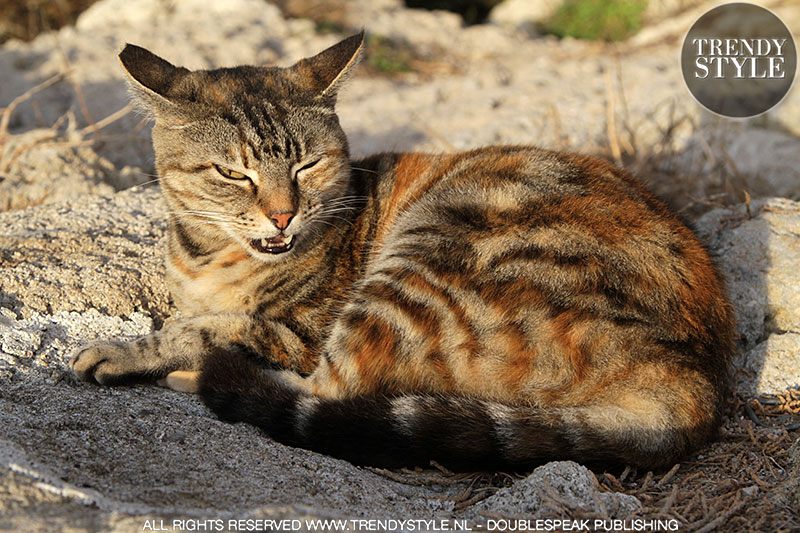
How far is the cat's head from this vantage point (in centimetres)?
332

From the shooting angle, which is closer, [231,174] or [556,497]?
[556,497]

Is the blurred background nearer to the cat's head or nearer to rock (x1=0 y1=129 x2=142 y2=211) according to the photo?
rock (x1=0 y1=129 x2=142 y2=211)

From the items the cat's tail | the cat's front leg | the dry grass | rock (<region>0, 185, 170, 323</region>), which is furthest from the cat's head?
the dry grass

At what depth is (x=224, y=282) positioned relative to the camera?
3.53 metres

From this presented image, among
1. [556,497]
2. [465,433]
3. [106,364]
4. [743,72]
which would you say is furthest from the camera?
[743,72]

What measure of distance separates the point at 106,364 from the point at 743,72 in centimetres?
747

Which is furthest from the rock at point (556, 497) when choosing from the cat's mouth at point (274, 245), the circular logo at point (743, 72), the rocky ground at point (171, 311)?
the circular logo at point (743, 72)

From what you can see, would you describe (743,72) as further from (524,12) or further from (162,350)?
(162,350)

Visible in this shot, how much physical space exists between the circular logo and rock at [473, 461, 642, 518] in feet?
20.0

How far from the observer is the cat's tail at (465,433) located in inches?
98.4

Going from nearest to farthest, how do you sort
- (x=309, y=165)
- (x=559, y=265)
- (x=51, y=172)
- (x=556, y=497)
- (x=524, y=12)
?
1. (x=556, y=497)
2. (x=559, y=265)
3. (x=309, y=165)
4. (x=51, y=172)
5. (x=524, y=12)

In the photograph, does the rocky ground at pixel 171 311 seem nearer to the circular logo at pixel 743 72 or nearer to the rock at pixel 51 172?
the rock at pixel 51 172

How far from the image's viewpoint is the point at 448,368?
111 inches

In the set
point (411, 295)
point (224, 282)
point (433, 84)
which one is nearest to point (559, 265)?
point (411, 295)
